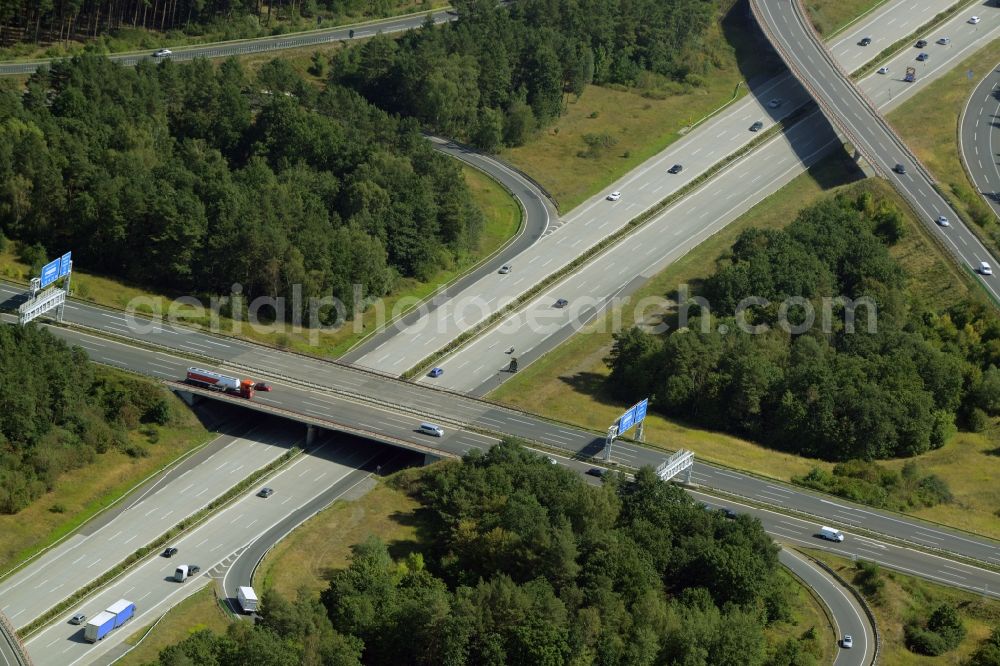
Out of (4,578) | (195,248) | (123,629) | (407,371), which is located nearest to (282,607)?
(123,629)

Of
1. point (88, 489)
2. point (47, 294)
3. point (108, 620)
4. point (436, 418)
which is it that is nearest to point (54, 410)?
point (88, 489)

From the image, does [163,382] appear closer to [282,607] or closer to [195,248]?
[195,248]

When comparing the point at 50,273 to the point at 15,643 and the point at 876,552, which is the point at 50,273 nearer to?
the point at 15,643

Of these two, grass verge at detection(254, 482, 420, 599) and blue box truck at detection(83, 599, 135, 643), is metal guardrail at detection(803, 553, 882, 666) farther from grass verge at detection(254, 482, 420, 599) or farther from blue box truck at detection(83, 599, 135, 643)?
blue box truck at detection(83, 599, 135, 643)

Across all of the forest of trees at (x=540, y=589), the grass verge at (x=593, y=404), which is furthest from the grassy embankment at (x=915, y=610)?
the grass verge at (x=593, y=404)

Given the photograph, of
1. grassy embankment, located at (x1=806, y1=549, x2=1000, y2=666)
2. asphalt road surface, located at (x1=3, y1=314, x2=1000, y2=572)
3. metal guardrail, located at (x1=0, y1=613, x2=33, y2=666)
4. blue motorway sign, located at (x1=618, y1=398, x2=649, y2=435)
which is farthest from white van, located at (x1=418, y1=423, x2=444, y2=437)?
metal guardrail, located at (x1=0, y1=613, x2=33, y2=666)

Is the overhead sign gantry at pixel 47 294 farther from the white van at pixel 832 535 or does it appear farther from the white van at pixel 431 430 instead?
the white van at pixel 832 535

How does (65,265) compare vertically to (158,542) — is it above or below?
above
